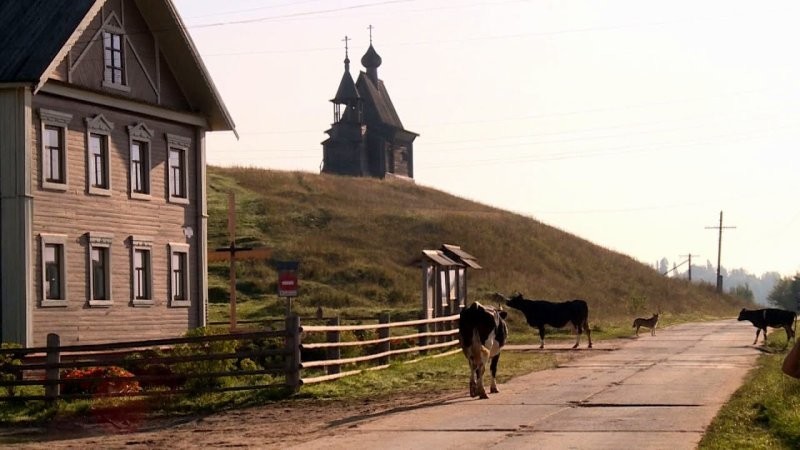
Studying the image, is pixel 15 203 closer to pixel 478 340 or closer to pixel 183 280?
pixel 183 280

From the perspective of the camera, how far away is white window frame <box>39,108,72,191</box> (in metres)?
32.2

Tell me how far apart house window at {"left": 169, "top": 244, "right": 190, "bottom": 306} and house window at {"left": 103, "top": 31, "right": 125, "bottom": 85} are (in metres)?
5.48

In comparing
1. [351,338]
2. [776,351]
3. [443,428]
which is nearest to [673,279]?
[776,351]

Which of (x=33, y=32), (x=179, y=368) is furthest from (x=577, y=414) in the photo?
(x=33, y=32)

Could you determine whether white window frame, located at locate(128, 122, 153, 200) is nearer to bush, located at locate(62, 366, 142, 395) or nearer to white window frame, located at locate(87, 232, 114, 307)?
white window frame, located at locate(87, 232, 114, 307)

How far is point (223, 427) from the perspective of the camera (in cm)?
1911

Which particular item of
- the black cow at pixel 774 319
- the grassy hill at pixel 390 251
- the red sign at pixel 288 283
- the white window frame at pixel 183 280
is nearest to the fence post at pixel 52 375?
the red sign at pixel 288 283

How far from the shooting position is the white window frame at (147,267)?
36375mm

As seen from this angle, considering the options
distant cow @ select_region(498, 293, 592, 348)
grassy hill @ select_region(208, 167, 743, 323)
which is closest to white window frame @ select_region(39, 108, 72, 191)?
distant cow @ select_region(498, 293, 592, 348)

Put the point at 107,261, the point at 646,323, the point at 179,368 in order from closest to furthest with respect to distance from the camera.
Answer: the point at 179,368 < the point at 107,261 < the point at 646,323

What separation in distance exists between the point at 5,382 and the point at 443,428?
9.91 meters

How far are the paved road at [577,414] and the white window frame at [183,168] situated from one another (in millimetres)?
14074

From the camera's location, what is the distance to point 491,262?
282ft

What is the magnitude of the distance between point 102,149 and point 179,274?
5436 millimetres
